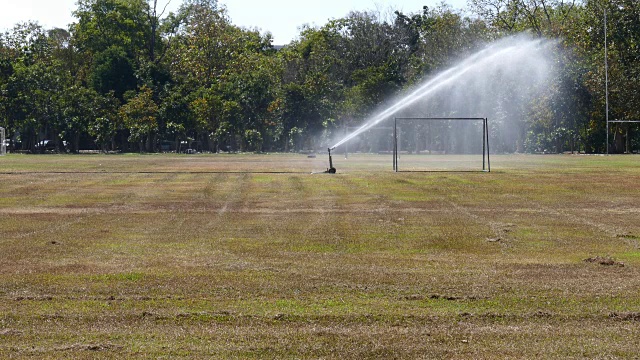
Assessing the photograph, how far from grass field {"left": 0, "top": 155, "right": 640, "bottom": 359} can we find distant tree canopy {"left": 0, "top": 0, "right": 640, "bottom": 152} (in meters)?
63.1

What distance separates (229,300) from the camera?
43.8 feet

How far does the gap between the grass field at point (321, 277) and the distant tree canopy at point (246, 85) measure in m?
63.1

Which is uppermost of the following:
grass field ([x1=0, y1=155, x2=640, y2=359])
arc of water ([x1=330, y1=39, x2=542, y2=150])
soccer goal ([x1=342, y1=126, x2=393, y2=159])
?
arc of water ([x1=330, y1=39, x2=542, y2=150])

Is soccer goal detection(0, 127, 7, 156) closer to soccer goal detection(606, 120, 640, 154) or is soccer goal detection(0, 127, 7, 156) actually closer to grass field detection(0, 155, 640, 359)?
soccer goal detection(606, 120, 640, 154)

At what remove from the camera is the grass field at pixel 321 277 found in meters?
10.9

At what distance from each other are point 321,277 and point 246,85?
304 feet

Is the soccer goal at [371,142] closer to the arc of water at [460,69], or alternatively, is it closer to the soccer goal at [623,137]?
the arc of water at [460,69]

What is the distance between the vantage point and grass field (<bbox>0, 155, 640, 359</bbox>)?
1091 centimetres

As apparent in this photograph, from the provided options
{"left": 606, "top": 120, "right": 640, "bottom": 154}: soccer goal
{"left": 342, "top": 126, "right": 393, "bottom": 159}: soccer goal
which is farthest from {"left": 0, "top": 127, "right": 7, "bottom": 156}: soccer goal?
{"left": 606, "top": 120, "right": 640, "bottom": 154}: soccer goal

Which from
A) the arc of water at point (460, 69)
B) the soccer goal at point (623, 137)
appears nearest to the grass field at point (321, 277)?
the soccer goal at point (623, 137)

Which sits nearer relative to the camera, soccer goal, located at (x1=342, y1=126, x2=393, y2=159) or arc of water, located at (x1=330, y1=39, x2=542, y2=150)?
arc of water, located at (x1=330, y1=39, x2=542, y2=150)

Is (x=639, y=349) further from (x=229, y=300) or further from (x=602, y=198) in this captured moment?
(x=602, y=198)

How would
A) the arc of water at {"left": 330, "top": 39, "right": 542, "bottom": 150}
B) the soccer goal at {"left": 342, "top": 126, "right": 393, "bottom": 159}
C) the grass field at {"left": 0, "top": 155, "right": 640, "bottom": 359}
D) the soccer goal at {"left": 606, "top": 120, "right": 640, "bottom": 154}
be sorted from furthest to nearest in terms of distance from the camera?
the soccer goal at {"left": 342, "top": 126, "right": 393, "bottom": 159}
the arc of water at {"left": 330, "top": 39, "right": 542, "bottom": 150}
the soccer goal at {"left": 606, "top": 120, "right": 640, "bottom": 154}
the grass field at {"left": 0, "top": 155, "right": 640, "bottom": 359}

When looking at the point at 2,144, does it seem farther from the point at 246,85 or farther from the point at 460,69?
the point at 460,69
